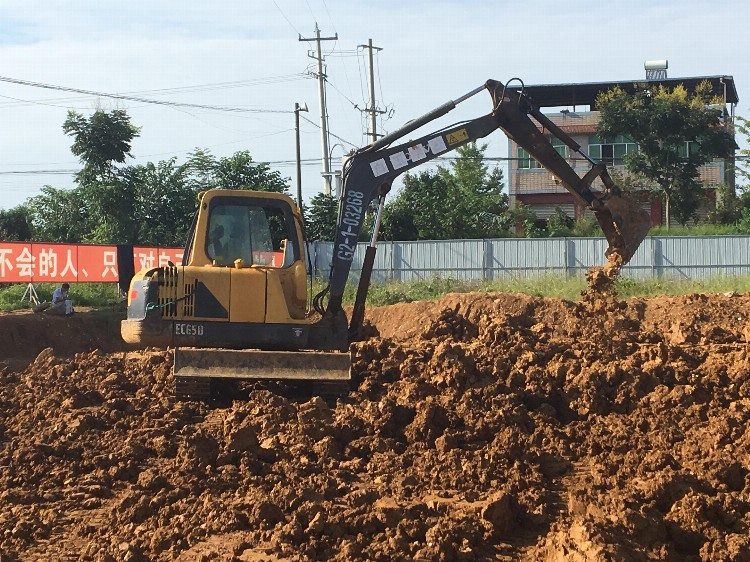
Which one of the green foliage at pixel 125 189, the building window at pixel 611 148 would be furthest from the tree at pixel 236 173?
the building window at pixel 611 148

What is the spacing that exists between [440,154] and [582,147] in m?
33.4

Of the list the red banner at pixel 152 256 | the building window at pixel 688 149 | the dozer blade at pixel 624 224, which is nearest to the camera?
the dozer blade at pixel 624 224

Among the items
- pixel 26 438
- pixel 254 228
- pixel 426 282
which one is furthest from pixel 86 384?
pixel 426 282

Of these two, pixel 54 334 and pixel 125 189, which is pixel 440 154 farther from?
pixel 125 189

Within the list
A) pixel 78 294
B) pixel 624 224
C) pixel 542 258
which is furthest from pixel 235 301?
pixel 542 258

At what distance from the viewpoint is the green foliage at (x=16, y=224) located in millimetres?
41175

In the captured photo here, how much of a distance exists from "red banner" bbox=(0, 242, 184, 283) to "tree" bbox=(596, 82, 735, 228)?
63.7 feet

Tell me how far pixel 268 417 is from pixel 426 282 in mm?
20091

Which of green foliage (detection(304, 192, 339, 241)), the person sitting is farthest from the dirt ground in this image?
green foliage (detection(304, 192, 339, 241))

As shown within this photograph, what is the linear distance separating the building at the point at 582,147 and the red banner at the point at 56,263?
20.3m

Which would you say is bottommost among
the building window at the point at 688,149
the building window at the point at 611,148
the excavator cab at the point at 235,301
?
the excavator cab at the point at 235,301

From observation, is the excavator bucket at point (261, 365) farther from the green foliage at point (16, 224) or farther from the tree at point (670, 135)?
the green foliage at point (16, 224)

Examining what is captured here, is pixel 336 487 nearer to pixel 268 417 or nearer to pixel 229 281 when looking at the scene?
A: pixel 268 417

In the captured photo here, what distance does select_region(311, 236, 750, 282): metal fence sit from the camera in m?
29.4
